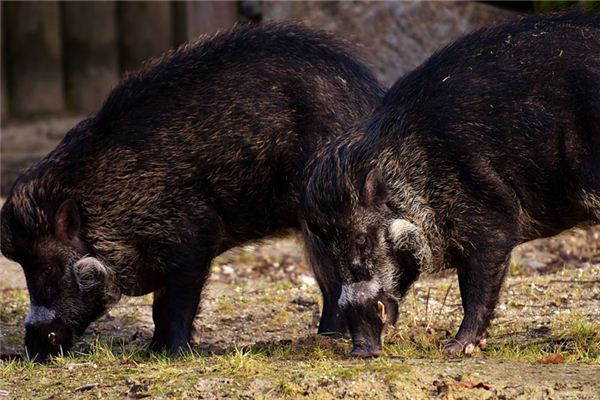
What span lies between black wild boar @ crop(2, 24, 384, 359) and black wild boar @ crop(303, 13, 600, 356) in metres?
0.66

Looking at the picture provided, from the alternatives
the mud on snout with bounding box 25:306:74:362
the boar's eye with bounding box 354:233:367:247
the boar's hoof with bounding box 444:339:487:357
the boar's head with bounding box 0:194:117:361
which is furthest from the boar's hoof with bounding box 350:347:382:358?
the mud on snout with bounding box 25:306:74:362

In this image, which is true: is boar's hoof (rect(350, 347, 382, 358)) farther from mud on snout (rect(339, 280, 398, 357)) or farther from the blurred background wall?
the blurred background wall

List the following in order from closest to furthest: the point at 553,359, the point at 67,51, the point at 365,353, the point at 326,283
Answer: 1. the point at 553,359
2. the point at 365,353
3. the point at 326,283
4. the point at 67,51

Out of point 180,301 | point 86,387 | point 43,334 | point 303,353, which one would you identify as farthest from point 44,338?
point 303,353

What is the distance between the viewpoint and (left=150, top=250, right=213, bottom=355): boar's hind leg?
23.0ft

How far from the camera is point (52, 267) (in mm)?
7016

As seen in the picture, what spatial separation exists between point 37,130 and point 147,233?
7348 mm

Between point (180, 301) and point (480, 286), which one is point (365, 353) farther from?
point (180, 301)

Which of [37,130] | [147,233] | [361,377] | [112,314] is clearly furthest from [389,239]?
[37,130]

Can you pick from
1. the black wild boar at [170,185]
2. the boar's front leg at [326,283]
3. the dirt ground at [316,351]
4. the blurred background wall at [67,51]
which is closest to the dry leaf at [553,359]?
the dirt ground at [316,351]

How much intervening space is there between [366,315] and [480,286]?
56cm

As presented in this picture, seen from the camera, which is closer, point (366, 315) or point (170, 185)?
point (366, 315)

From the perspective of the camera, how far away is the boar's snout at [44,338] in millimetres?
6984

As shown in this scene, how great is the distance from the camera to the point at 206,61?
7422mm
